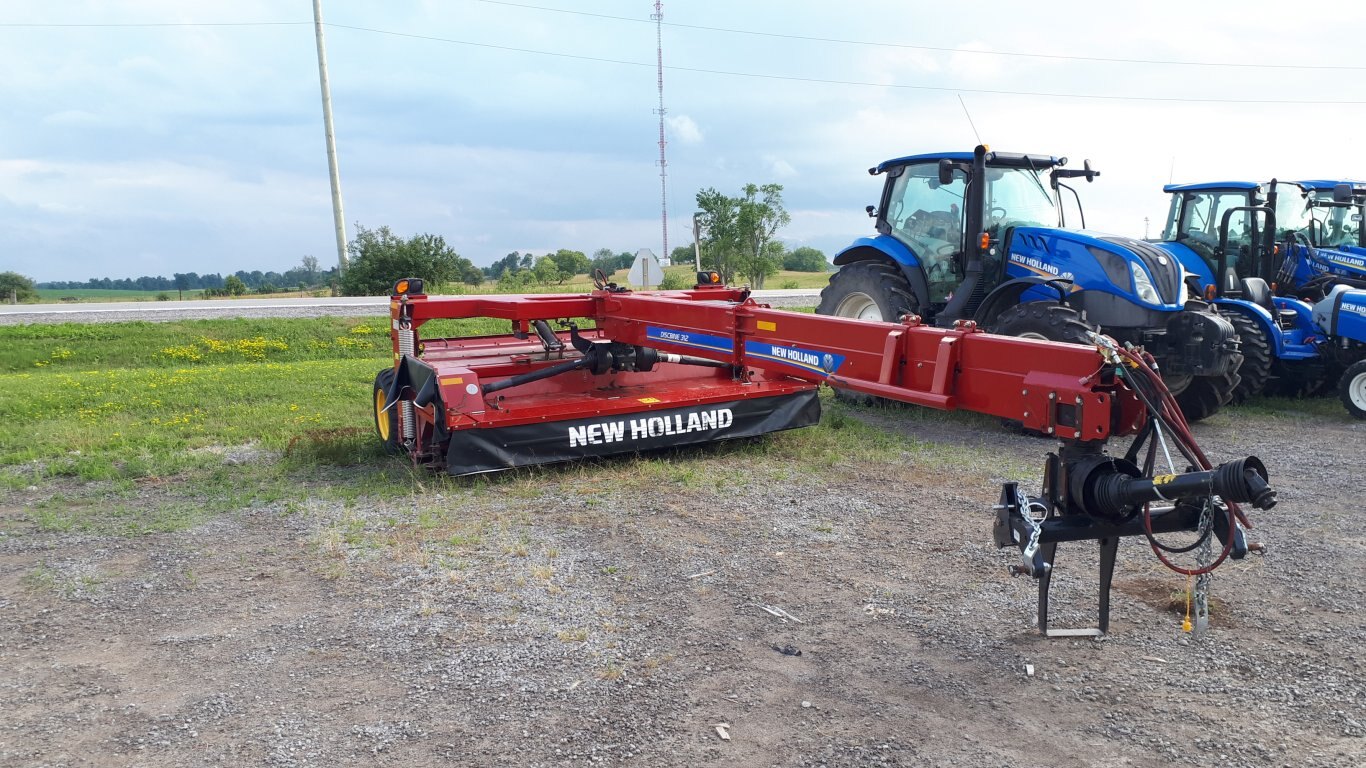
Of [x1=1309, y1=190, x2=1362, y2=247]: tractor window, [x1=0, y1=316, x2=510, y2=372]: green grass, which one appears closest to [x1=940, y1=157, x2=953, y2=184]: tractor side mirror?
[x1=1309, y1=190, x2=1362, y2=247]: tractor window

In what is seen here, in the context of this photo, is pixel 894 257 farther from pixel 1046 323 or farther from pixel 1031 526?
pixel 1031 526

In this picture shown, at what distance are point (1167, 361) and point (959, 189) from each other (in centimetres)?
236

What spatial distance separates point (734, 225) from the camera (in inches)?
1369

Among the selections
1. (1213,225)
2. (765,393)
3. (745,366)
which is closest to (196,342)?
(765,393)

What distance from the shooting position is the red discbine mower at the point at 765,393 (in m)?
3.55

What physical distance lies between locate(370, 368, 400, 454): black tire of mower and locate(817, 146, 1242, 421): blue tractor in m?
4.43

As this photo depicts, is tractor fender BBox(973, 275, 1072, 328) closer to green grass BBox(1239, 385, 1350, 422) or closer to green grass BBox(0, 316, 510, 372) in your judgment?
green grass BBox(1239, 385, 1350, 422)

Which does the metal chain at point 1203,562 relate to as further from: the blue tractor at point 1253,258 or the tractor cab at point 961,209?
the blue tractor at point 1253,258

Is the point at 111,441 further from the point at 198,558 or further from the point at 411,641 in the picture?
the point at 411,641

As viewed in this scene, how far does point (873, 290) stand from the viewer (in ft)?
→ 31.1

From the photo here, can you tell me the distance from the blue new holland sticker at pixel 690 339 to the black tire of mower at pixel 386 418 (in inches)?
85.7

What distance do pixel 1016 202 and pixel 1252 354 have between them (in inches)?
107

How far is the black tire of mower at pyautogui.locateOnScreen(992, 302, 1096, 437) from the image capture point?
25.2ft

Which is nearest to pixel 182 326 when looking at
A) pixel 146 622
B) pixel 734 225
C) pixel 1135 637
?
pixel 146 622
